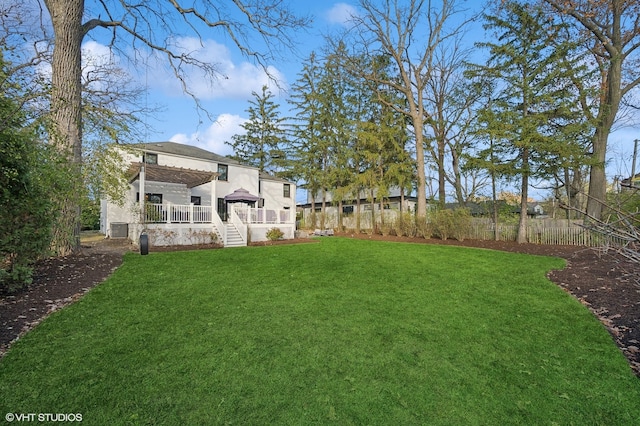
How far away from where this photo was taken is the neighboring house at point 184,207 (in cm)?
1205

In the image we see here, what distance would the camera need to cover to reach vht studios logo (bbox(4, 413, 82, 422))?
6.80 ft

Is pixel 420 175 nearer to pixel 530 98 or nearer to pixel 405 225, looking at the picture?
pixel 405 225

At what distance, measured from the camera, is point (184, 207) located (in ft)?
42.2

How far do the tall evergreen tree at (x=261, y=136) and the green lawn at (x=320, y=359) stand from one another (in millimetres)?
25168

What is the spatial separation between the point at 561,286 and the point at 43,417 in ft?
26.1

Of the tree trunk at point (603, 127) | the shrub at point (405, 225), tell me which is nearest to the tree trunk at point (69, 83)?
the shrub at point (405, 225)

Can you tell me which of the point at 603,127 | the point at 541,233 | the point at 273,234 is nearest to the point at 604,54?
the point at 603,127

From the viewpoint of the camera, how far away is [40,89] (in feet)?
16.2

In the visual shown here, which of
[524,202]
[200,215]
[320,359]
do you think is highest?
[524,202]

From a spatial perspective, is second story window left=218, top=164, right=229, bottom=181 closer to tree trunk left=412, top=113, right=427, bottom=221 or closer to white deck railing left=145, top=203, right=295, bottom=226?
white deck railing left=145, top=203, right=295, bottom=226

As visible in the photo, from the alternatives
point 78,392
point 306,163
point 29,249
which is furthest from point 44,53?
point 306,163

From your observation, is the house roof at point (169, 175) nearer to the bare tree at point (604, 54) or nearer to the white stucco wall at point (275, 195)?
the white stucco wall at point (275, 195)

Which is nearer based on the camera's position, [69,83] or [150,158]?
[69,83]

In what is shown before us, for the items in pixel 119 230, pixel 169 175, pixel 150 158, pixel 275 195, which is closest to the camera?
pixel 169 175
